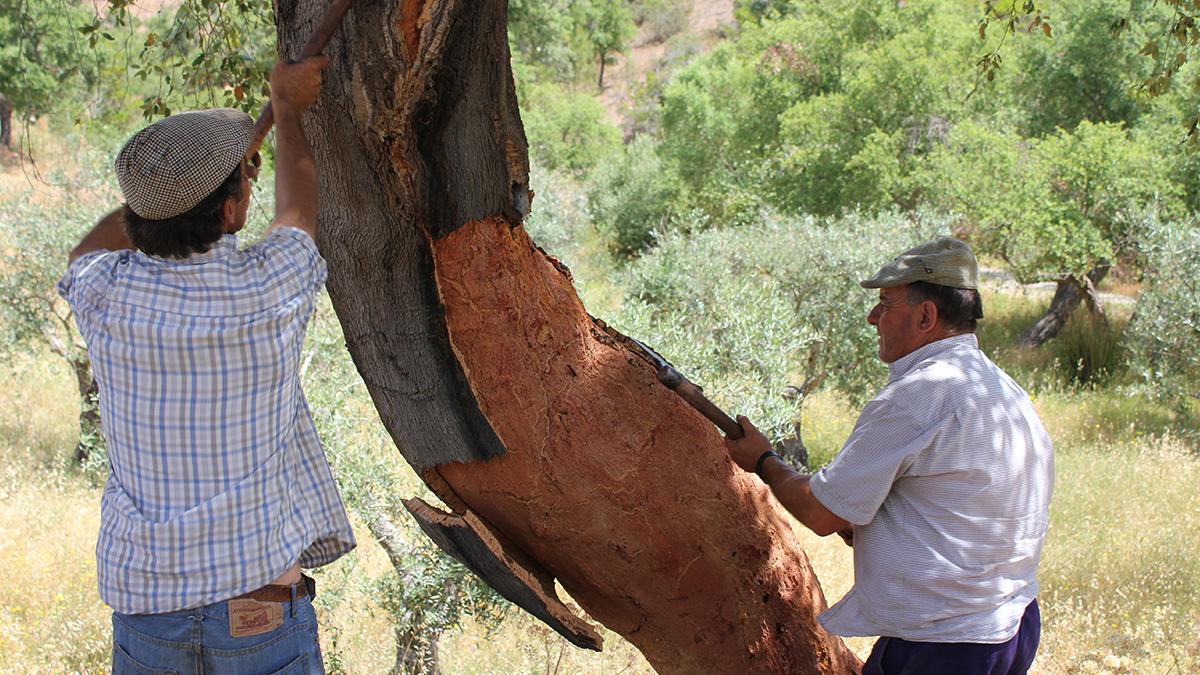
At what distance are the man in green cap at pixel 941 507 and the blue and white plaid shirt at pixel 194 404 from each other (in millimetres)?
1114

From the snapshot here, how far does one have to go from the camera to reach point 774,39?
18.3 meters

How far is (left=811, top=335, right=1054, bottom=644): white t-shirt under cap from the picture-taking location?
2107mm

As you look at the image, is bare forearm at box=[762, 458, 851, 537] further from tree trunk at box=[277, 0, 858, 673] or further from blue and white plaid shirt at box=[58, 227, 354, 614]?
blue and white plaid shirt at box=[58, 227, 354, 614]

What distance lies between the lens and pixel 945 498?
2.12 m

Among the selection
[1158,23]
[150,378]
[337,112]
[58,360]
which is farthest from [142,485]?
[1158,23]

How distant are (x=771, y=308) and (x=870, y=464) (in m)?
5.96

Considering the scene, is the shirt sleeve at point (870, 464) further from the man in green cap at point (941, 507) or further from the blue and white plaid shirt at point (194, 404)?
the blue and white plaid shirt at point (194, 404)

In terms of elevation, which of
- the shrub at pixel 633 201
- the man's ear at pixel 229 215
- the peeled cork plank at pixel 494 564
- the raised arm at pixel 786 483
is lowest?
the shrub at pixel 633 201

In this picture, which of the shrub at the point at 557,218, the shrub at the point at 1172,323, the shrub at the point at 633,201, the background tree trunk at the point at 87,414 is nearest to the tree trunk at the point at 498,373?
the background tree trunk at the point at 87,414

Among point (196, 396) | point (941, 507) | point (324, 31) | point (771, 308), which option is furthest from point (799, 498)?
point (771, 308)

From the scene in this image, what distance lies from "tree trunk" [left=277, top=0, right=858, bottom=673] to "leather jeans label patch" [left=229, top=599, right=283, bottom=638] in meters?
0.44

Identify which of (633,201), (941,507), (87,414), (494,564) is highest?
(941,507)

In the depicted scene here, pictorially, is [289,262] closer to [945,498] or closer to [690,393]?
[690,393]

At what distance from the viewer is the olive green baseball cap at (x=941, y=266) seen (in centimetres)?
228
